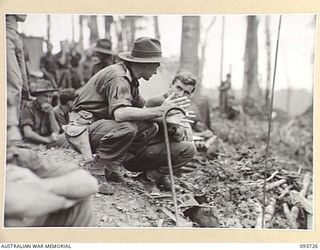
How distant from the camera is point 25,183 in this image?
1.33 meters

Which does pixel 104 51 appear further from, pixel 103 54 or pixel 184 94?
pixel 184 94

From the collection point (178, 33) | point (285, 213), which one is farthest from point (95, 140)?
point (285, 213)

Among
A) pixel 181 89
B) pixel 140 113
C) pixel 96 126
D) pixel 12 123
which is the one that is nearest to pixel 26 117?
pixel 12 123

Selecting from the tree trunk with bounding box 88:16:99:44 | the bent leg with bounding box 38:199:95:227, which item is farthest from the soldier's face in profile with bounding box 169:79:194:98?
the bent leg with bounding box 38:199:95:227

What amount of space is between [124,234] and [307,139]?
1.63ft

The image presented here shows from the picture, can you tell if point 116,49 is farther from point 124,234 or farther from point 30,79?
point 124,234

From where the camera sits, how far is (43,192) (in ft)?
4.27

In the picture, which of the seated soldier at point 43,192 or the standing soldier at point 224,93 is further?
the standing soldier at point 224,93

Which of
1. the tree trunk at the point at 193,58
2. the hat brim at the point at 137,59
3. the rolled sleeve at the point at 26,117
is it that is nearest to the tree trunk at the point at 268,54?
the tree trunk at the point at 193,58

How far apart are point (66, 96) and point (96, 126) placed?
0.11 metres

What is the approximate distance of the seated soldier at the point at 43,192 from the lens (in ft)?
4.28

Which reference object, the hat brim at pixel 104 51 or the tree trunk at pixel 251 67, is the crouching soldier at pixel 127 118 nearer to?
the hat brim at pixel 104 51

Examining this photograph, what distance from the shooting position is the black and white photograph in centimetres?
136

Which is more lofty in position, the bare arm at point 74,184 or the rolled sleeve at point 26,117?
the rolled sleeve at point 26,117
